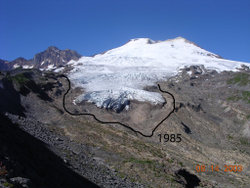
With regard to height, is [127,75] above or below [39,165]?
above

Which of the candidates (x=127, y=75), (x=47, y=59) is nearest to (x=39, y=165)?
(x=127, y=75)

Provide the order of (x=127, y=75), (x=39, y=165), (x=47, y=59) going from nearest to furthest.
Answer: (x=39, y=165) < (x=127, y=75) < (x=47, y=59)

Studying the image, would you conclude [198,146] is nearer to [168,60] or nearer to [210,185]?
[210,185]

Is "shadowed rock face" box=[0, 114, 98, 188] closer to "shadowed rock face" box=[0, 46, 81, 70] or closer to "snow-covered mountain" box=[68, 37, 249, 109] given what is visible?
"snow-covered mountain" box=[68, 37, 249, 109]


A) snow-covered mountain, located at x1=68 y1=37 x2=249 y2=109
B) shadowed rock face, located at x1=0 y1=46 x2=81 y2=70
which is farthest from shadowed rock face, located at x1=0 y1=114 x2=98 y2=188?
shadowed rock face, located at x1=0 y1=46 x2=81 y2=70

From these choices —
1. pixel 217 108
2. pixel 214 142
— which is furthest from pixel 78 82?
pixel 214 142

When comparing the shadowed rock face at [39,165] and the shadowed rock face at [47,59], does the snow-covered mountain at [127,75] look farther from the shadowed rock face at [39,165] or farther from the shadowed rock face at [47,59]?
the shadowed rock face at [47,59]

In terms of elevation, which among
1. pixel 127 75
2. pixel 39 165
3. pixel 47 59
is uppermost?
pixel 47 59

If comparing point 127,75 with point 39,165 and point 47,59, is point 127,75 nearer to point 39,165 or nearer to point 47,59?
point 39,165
